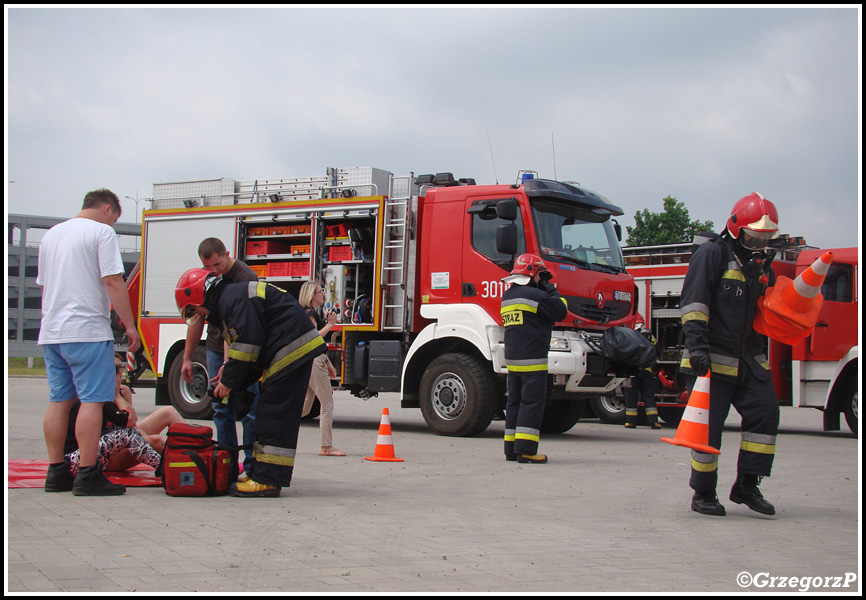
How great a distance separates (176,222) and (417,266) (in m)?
4.71

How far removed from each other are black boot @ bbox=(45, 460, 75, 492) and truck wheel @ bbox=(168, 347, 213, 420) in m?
7.38

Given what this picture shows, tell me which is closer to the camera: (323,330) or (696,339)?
(696,339)

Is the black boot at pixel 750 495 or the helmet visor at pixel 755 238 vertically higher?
the helmet visor at pixel 755 238

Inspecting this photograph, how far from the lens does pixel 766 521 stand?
595 centimetres

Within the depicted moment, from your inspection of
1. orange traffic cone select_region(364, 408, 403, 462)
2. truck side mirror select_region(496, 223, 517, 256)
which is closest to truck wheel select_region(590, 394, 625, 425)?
truck side mirror select_region(496, 223, 517, 256)

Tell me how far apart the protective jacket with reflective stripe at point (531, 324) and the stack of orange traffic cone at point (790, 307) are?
293 centimetres

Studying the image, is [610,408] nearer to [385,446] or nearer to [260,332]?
[385,446]

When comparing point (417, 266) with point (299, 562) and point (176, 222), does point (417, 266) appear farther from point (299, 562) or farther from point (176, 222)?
point (299, 562)

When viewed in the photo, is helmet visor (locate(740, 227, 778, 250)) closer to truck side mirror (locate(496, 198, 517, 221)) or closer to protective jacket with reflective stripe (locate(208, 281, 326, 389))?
protective jacket with reflective stripe (locate(208, 281, 326, 389))

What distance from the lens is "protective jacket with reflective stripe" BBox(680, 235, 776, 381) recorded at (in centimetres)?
615

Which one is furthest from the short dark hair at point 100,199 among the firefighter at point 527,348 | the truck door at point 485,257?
the truck door at point 485,257

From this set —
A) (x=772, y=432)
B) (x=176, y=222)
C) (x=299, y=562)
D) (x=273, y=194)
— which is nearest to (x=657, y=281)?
(x=273, y=194)

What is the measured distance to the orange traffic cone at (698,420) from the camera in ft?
19.9

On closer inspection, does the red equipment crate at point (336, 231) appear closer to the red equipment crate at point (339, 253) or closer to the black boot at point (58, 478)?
the red equipment crate at point (339, 253)
